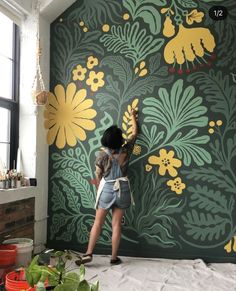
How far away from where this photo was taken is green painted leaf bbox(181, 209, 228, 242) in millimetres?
3980

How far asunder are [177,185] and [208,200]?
0.37 metres

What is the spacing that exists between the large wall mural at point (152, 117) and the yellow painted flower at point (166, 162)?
11 mm

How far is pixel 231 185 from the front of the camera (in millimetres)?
3979

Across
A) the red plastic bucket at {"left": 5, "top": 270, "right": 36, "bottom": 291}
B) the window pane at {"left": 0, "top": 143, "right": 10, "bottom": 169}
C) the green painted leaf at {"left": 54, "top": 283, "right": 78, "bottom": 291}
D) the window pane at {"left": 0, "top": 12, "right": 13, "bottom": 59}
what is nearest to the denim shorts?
the window pane at {"left": 0, "top": 143, "right": 10, "bottom": 169}

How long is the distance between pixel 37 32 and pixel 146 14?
128 centimetres

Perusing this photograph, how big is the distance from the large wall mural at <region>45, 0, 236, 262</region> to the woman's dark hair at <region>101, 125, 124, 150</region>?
36 cm

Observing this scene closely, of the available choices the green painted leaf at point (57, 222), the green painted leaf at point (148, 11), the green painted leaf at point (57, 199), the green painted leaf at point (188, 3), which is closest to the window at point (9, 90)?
the green painted leaf at point (57, 199)

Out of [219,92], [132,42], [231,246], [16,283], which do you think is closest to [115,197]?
[231,246]

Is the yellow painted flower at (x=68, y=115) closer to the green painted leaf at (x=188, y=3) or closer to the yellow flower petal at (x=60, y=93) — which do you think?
the yellow flower petal at (x=60, y=93)

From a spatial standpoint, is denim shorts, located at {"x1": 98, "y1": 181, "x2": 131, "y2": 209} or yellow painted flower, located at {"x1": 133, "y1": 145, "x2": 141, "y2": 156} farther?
yellow painted flower, located at {"x1": 133, "y1": 145, "x2": 141, "y2": 156}

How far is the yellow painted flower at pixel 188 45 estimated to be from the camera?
406 centimetres

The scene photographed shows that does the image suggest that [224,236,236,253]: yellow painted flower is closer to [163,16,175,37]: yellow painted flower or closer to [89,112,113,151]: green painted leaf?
[89,112,113,151]: green painted leaf

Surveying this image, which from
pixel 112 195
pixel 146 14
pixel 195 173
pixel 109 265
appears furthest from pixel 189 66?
pixel 109 265

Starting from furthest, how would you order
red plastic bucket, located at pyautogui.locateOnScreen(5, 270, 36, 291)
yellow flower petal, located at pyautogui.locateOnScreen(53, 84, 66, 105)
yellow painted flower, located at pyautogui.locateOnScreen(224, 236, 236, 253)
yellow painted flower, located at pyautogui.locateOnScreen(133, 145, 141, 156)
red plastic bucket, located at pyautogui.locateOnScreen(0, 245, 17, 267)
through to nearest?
yellow flower petal, located at pyautogui.locateOnScreen(53, 84, 66, 105), yellow painted flower, located at pyautogui.locateOnScreen(133, 145, 141, 156), yellow painted flower, located at pyautogui.locateOnScreen(224, 236, 236, 253), red plastic bucket, located at pyautogui.locateOnScreen(0, 245, 17, 267), red plastic bucket, located at pyautogui.locateOnScreen(5, 270, 36, 291)
